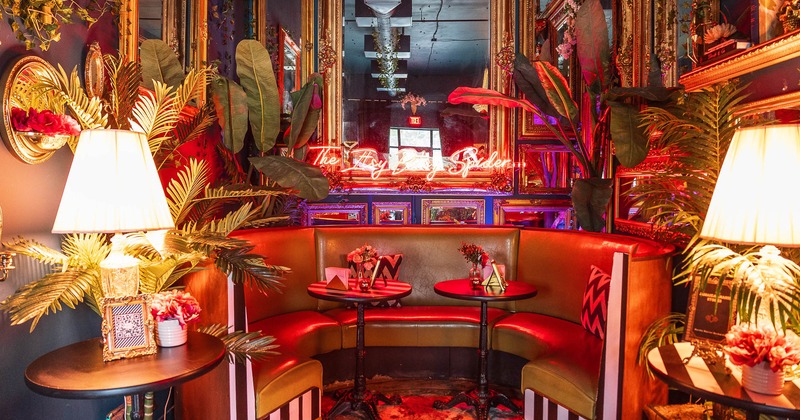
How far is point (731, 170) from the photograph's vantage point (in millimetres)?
1888

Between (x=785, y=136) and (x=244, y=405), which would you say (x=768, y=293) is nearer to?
(x=785, y=136)

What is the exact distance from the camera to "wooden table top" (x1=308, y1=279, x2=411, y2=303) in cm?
340

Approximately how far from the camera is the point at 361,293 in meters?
3.51

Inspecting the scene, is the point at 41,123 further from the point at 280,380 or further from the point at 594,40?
the point at 594,40

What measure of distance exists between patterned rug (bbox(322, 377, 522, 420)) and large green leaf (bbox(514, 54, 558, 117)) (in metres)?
2.42

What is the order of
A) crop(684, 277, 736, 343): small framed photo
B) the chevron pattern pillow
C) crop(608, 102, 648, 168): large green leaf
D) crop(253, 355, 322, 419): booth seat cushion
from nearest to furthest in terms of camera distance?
crop(684, 277, 736, 343): small framed photo, crop(253, 355, 322, 419): booth seat cushion, the chevron pattern pillow, crop(608, 102, 648, 168): large green leaf

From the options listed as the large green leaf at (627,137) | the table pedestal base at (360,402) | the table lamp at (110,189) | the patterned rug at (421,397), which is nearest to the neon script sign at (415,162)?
the large green leaf at (627,137)

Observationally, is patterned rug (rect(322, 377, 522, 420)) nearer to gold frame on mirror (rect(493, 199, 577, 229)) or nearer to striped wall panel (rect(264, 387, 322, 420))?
striped wall panel (rect(264, 387, 322, 420))

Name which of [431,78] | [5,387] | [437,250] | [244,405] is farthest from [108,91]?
[431,78]

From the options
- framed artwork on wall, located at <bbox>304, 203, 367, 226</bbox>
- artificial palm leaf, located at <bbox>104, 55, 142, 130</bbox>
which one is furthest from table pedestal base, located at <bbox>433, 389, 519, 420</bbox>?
framed artwork on wall, located at <bbox>304, 203, 367, 226</bbox>

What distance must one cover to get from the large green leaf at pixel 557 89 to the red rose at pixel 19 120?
145 inches

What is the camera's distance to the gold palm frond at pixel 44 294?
1855 millimetres

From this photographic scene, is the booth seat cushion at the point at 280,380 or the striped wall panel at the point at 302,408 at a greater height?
the booth seat cushion at the point at 280,380

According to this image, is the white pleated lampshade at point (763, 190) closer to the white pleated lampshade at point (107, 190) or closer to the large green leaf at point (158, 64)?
the white pleated lampshade at point (107, 190)
